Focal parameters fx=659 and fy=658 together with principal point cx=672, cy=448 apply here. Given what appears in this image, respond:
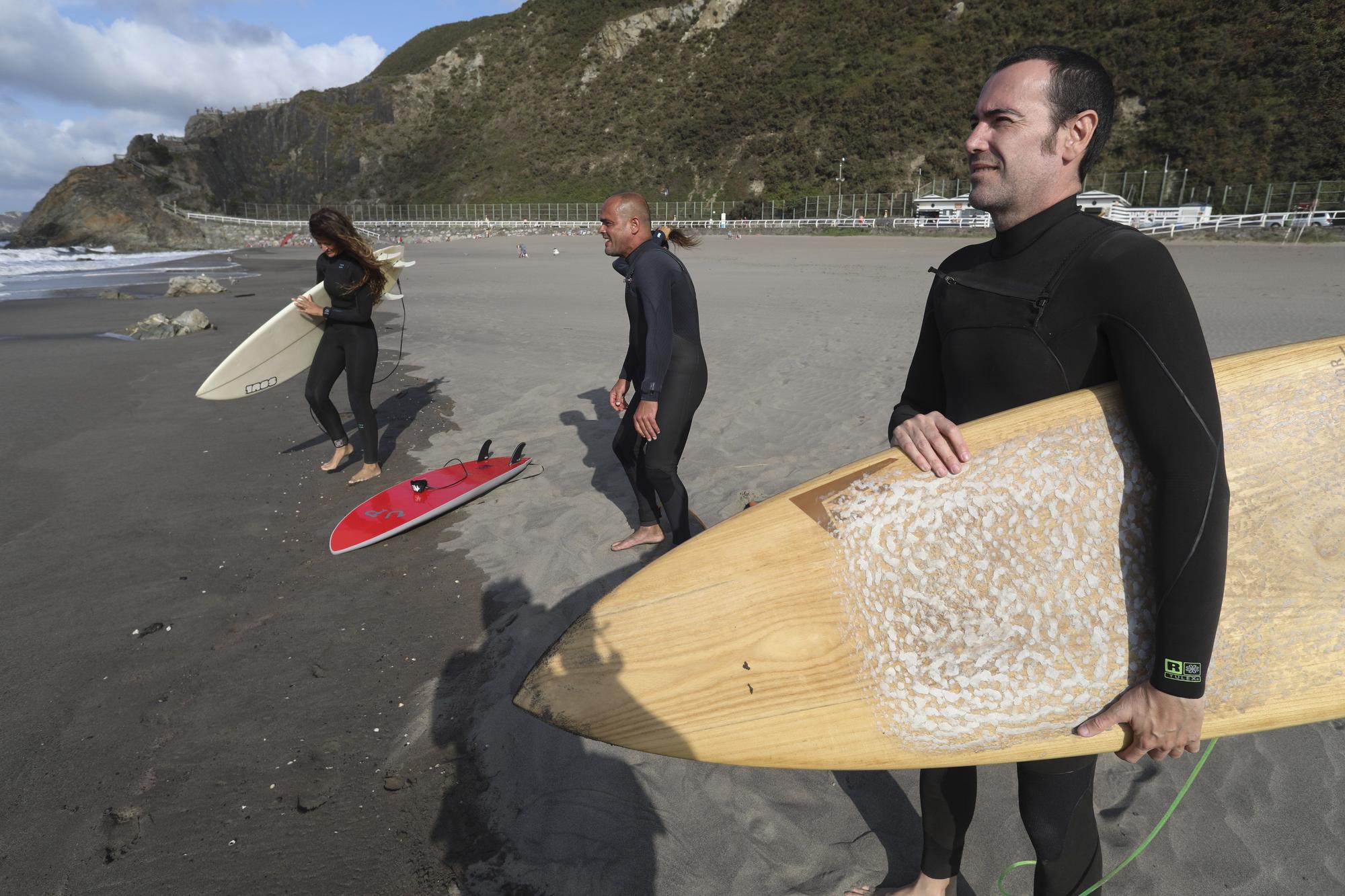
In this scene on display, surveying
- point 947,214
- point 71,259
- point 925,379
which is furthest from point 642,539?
point 71,259

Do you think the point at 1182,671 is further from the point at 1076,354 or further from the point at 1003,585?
the point at 1076,354

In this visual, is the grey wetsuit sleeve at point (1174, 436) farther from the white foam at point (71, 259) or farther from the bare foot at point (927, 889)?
the white foam at point (71, 259)

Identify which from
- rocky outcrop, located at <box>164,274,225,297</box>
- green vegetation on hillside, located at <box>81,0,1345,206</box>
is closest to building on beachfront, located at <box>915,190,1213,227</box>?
green vegetation on hillside, located at <box>81,0,1345,206</box>

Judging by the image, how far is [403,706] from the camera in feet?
10.1

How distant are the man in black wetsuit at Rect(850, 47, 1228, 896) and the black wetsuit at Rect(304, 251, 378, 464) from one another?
4.81 metres

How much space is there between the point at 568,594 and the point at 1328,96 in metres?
55.9

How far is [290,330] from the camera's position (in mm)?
6504

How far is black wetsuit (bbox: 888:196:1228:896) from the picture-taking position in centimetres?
120

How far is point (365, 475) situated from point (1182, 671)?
5757 millimetres

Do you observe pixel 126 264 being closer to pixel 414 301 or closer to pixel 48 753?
pixel 414 301

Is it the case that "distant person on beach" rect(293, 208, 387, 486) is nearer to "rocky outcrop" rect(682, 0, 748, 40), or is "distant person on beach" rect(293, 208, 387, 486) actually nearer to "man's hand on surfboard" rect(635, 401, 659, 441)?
"man's hand on surfboard" rect(635, 401, 659, 441)

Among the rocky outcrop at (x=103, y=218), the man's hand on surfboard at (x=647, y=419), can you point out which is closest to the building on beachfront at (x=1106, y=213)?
the man's hand on surfboard at (x=647, y=419)

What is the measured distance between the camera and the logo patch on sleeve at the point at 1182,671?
1260 mm

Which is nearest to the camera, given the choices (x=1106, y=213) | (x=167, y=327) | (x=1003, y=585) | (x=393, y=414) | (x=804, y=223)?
(x=1003, y=585)
